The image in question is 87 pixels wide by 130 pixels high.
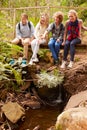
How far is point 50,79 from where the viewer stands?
8727mm

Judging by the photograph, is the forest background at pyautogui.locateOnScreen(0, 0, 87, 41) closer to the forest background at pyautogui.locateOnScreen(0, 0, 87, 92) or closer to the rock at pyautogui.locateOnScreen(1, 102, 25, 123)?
the forest background at pyautogui.locateOnScreen(0, 0, 87, 92)

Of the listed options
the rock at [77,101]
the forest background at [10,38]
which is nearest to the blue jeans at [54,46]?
the forest background at [10,38]

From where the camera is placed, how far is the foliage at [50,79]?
344 inches

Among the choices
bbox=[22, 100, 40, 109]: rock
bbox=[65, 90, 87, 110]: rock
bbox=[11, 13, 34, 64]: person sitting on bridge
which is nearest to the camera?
bbox=[65, 90, 87, 110]: rock

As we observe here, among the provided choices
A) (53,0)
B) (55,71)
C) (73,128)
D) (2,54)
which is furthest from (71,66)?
(53,0)

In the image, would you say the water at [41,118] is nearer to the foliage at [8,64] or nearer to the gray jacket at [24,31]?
the foliage at [8,64]

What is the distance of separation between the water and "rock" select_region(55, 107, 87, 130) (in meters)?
2.07

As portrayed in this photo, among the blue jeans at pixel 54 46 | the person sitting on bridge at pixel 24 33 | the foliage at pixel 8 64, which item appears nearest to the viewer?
the foliage at pixel 8 64

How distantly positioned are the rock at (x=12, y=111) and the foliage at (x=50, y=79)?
120 cm

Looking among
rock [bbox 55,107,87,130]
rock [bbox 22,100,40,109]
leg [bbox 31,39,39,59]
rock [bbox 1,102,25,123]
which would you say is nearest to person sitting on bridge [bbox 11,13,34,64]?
leg [bbox 31,39,39,59]

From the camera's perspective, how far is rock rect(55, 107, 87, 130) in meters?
5.10

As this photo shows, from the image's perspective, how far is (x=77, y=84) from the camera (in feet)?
28.6

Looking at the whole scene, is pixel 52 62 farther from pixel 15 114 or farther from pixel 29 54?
pixel 15 114

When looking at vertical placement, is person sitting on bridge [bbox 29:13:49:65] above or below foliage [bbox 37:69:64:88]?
above
